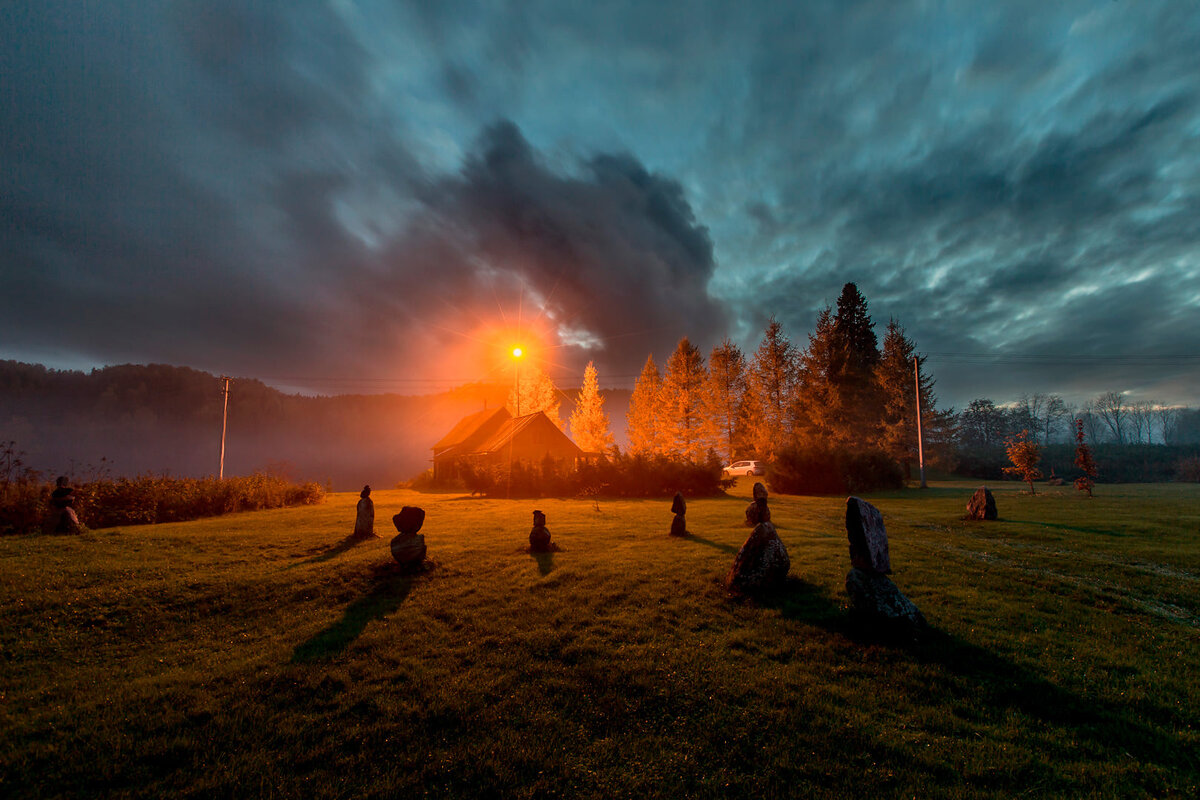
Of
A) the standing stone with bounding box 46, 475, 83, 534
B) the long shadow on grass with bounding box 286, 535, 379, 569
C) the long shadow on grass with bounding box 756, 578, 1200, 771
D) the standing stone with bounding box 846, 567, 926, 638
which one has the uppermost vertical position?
the standing stone with bounding box 46, 475, 83, 534

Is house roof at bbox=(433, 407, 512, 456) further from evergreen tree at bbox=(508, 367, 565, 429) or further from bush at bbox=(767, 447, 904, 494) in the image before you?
bush at bbox=(767, 447, 904, 494)

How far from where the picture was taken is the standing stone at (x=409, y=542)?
1038 cm

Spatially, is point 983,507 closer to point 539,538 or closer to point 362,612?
point 539,538

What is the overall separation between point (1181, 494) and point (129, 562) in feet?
145

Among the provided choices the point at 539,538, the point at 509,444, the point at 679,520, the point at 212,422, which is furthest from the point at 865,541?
the point at 212,422

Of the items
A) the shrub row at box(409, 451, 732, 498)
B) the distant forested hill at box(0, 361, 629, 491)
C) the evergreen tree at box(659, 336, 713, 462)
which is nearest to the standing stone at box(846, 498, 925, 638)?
the shrub row at box(409, 451, 732, 498)

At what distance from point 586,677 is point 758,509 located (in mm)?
9713

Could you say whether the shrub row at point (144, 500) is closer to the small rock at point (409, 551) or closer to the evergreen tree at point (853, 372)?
the small rock at point (409, 551)

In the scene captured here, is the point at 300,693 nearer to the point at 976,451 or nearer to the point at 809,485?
the point at 809,485

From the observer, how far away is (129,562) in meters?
10.5

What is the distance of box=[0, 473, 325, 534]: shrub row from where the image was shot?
47.0 ft

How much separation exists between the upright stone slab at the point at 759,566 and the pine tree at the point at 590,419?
35.0 meters

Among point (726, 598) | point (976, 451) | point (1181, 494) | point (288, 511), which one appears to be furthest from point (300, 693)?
point (976, 451)

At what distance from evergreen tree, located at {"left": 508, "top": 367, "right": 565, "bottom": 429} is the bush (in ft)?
87.3
